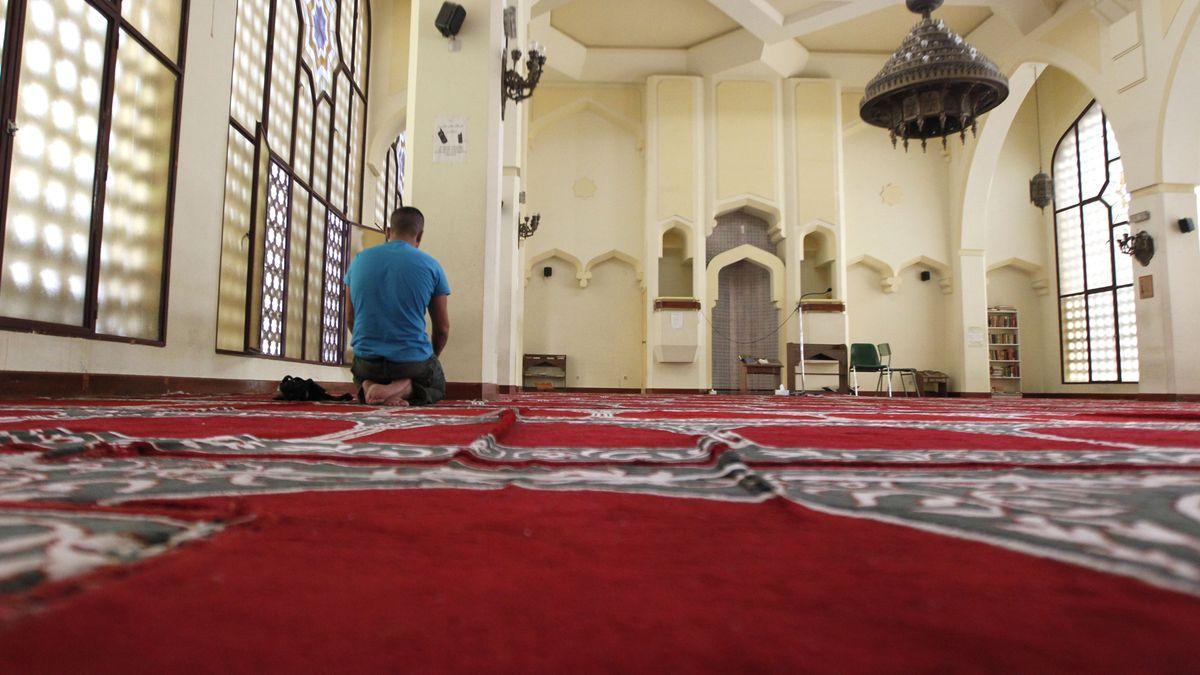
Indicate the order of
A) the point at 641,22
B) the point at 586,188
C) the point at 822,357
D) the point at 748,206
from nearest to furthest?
1. the point at 641,22
2. the point at 822,357
3. the point at 748,206
4. the point at 586,188

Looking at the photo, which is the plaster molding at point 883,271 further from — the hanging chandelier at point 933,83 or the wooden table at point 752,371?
the hanging chandelier at point 933,83

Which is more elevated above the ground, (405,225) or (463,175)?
(463,175)

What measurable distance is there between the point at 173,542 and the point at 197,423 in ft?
5.14

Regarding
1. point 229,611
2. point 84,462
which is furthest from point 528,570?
point 84,462

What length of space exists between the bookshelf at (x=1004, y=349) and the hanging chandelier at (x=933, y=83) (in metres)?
7.70

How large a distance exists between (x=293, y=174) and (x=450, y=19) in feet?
8.21

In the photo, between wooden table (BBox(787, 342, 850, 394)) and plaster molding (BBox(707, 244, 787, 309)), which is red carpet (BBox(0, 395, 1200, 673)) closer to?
wooden table (BBox(787, 342, 850, 394))

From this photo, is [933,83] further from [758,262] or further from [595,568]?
[595,568]

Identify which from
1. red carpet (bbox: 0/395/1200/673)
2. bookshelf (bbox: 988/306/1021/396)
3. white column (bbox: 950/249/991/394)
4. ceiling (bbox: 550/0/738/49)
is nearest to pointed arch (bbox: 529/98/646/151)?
ceiling (bbox: 550/0/738/49)

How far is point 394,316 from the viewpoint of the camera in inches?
138

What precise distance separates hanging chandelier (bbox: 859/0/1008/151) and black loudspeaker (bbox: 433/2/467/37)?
3.54 metres

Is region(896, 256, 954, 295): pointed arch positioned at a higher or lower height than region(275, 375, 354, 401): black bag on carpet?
higher

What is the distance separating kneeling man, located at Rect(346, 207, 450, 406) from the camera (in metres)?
3.50

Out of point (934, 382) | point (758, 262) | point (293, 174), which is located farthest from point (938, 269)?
point (293, 174)
